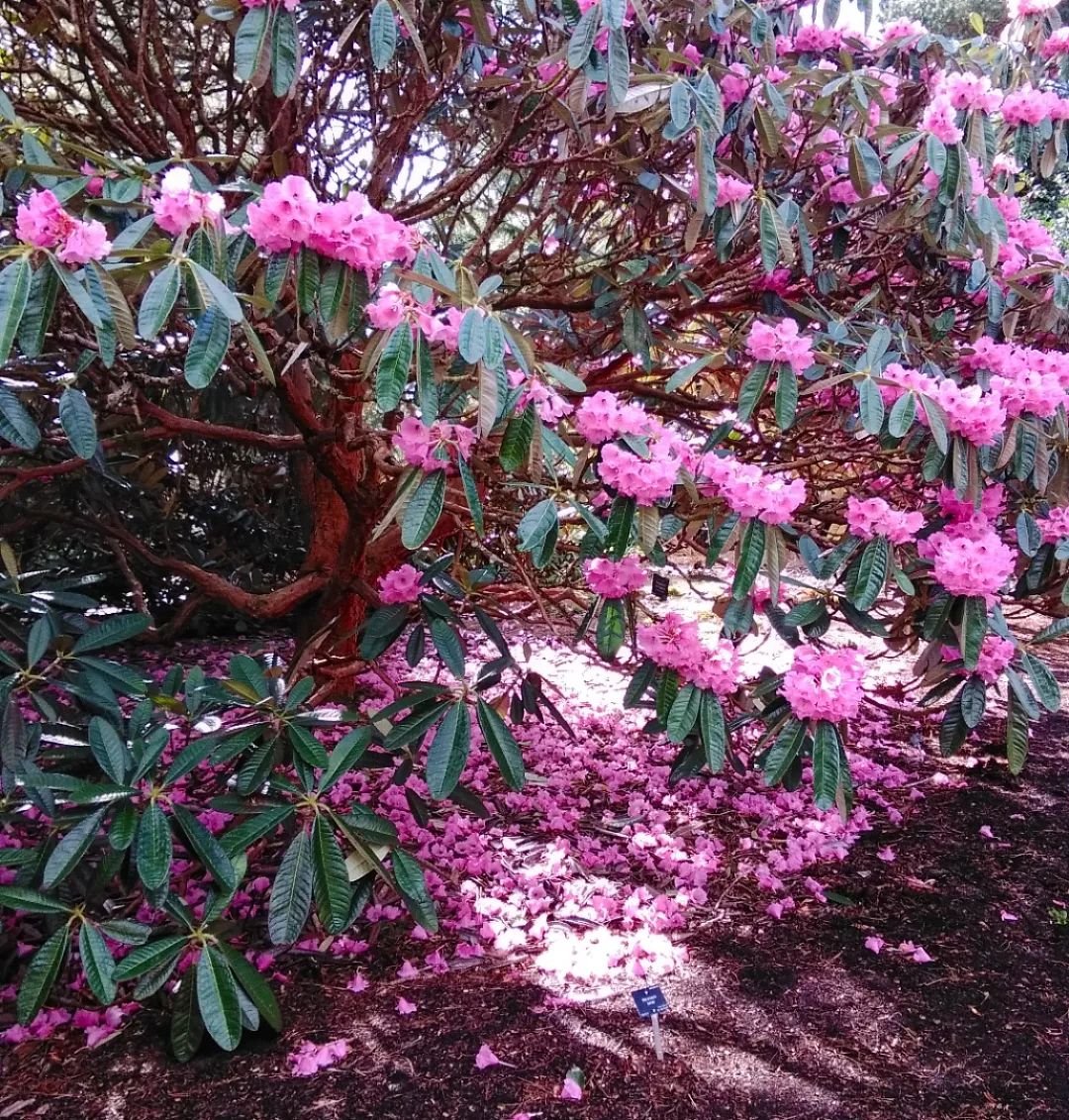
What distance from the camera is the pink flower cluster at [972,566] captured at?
1444mm

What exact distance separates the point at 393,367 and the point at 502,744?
0.62m

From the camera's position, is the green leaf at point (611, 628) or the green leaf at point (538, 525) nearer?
the green leaf at point (538, 525)

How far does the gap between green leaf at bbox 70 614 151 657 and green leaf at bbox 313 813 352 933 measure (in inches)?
18.9

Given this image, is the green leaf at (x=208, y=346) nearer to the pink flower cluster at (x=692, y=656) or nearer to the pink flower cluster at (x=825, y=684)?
the pink flower cluster at (x=692, y=656)

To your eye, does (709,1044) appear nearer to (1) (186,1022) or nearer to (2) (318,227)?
(1) (186,1022)

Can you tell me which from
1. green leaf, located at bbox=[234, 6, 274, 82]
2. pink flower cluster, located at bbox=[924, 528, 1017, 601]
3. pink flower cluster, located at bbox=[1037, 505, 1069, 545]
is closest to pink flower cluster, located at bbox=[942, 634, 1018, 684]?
pink flower cluster, located at bbox=[924, 528, 1017, 601]

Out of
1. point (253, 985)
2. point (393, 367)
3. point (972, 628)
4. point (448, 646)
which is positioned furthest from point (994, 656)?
point (253, 985)

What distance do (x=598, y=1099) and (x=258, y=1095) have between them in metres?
0.50

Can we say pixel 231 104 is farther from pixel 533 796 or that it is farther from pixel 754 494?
pixel 533 796

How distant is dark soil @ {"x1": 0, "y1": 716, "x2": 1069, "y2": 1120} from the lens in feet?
4.17

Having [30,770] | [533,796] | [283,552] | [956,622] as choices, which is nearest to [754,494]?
[956,622]

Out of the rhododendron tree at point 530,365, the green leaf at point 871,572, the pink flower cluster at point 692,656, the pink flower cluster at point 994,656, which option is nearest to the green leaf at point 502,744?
the rhododendron tree at point 530,365

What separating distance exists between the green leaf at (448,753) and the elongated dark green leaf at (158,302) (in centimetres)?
71

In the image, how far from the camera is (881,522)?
1.46 m
